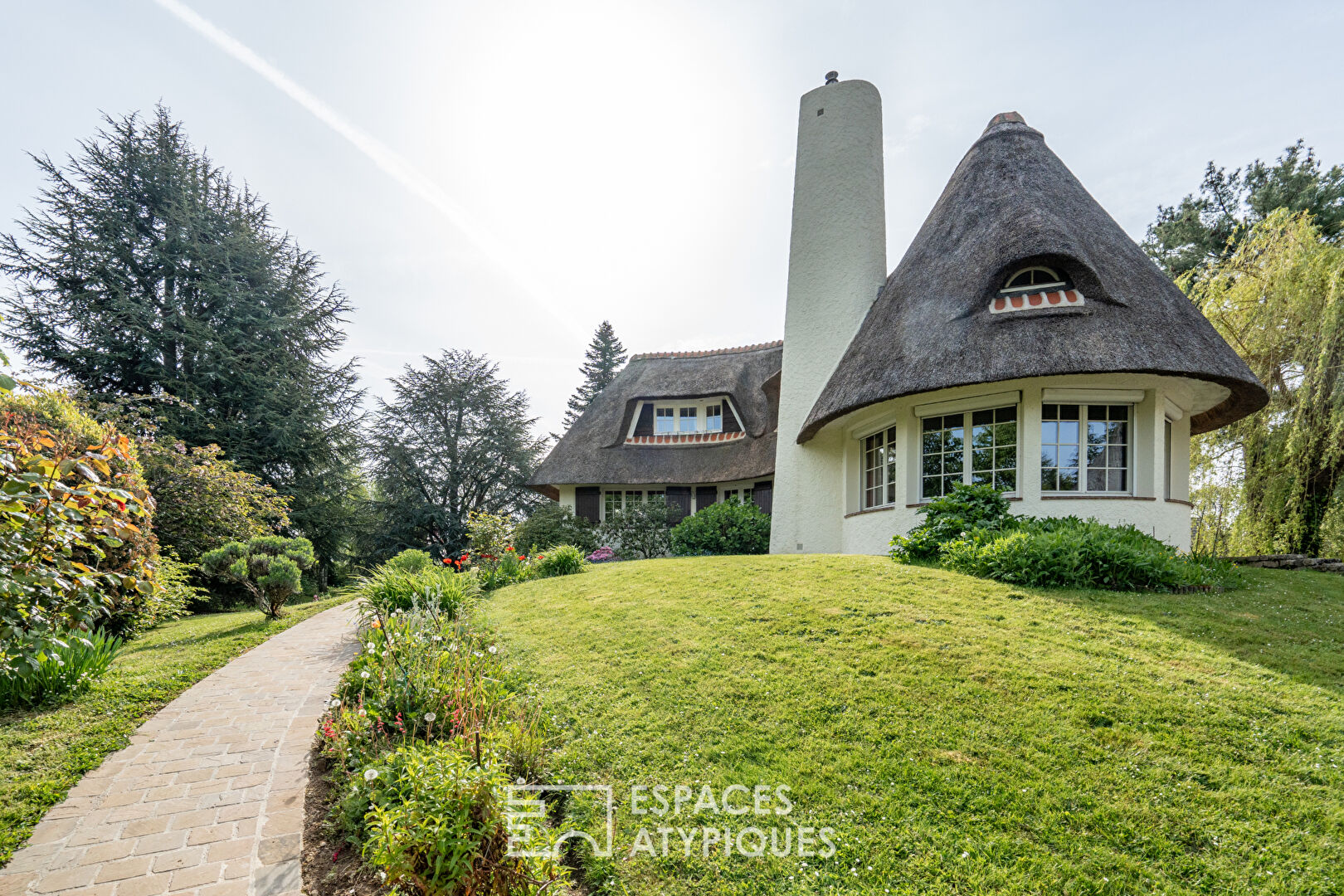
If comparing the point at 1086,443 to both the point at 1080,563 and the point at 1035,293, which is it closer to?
the point at 1035,293

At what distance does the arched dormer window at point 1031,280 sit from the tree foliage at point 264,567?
1214 centimetres

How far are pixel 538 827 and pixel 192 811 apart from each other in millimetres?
2334

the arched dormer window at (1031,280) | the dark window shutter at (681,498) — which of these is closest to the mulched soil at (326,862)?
the arched dormer window at (1031,280)

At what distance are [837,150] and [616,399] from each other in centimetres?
968

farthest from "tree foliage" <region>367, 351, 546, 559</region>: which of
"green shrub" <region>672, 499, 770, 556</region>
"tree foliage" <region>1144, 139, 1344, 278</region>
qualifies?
"tree foliage" <region>1144, 139, 1344, 278</region>

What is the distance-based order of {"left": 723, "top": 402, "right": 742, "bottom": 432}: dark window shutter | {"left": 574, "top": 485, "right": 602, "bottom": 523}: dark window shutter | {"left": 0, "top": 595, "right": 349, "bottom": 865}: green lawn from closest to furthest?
{"left": 0, "top": 595, "right": 349, "bottom": 865}: green lawn < {"left": 723, "top": 402, "right": 742, "bottom": 432}: dark window shutter < {"left": 574, "top": 485, "right": 602, "bottom": 523}: dark window shutter

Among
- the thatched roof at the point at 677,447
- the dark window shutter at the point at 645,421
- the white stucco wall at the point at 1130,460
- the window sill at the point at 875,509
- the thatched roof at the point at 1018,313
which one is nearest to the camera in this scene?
the thatched roof at the point at 1018,313

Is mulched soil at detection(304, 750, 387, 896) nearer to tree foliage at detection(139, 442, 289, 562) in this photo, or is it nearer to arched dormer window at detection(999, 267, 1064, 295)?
tree foliage at detection(139, 442, 289, 562)

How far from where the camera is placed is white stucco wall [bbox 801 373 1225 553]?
873 centimetres

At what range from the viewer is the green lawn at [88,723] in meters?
3.43

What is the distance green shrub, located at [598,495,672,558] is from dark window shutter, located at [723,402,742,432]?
3.19 m

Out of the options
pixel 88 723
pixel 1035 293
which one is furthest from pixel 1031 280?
pixel 88 723

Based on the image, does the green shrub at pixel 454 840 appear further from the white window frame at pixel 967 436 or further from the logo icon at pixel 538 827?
the white window frame at pixel 967 436

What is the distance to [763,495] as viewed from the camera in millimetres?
15805
